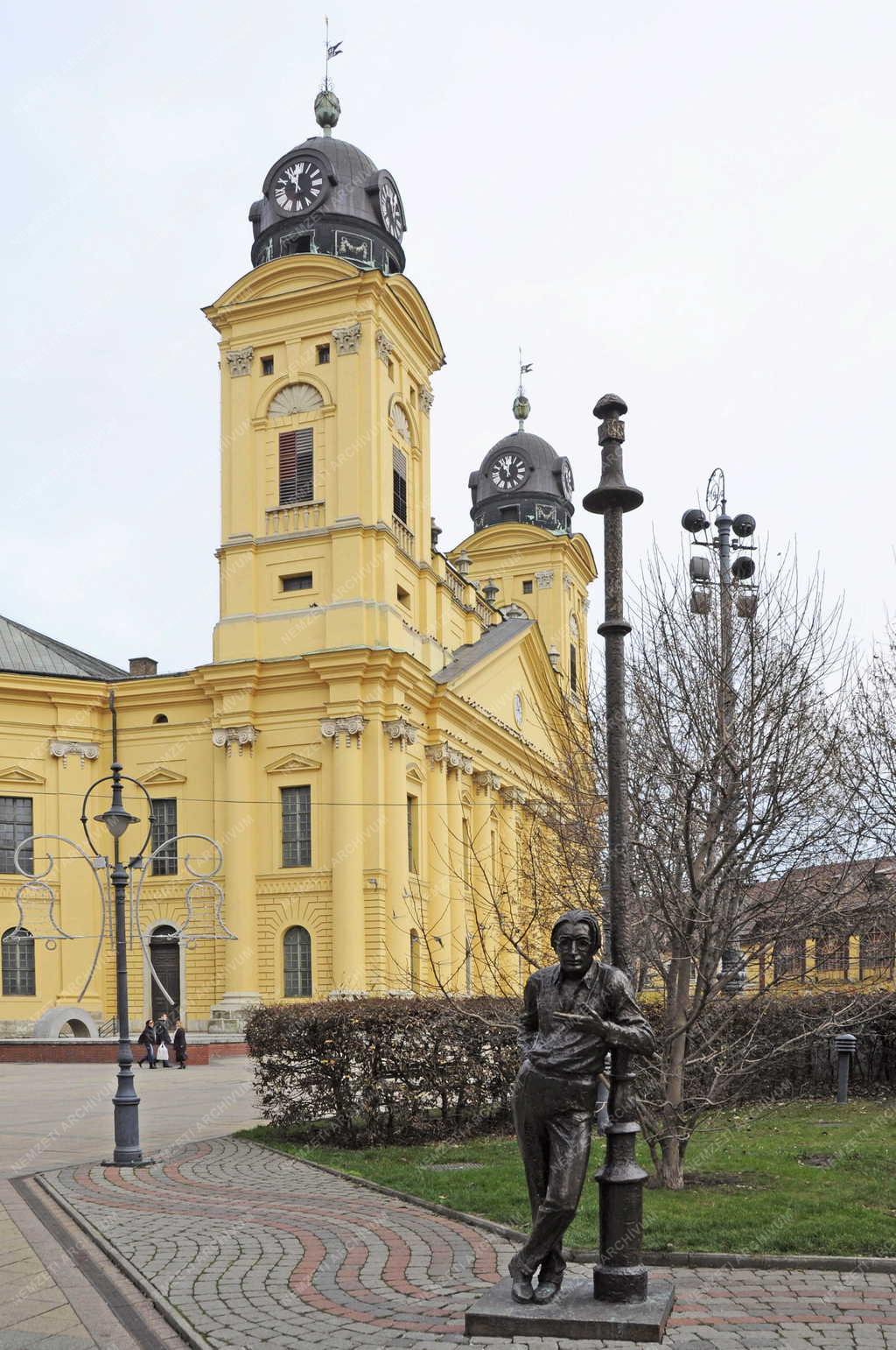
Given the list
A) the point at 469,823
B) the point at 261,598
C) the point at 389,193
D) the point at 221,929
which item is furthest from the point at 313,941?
the point at 389,193

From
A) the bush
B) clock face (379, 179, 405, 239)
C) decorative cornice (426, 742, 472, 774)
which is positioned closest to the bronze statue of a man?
the bush

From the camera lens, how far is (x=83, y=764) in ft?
151

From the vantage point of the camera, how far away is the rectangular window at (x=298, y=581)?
44312 millimetres

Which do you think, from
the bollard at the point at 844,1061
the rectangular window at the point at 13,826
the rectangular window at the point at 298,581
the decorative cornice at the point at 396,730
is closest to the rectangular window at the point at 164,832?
the rectangular window at the point at 13,826

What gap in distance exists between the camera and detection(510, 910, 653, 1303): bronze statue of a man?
24.9 feet

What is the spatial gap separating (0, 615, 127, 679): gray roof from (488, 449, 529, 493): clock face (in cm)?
2692

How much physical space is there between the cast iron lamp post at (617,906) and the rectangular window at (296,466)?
118ft

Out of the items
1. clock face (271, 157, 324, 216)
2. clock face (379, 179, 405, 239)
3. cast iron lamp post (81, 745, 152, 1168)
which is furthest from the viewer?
clock face (379, 179, 405, 239)

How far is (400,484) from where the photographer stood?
4703cm

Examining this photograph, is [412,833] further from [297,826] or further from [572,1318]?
[572,1318]

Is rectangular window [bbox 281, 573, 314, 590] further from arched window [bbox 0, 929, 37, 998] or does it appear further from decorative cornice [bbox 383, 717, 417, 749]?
arched window [bbox 0, 929, 37, 998]

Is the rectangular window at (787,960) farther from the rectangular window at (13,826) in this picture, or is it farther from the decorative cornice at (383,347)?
the rectangular window at (13,826)

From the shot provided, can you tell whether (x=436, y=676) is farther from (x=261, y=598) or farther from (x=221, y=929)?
(x=221, y=929)

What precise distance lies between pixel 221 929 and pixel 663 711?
3119cm
